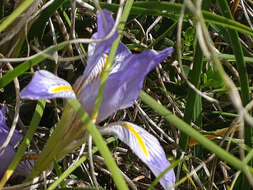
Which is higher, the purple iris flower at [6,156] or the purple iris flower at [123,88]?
the purple iris flower at [123,88]

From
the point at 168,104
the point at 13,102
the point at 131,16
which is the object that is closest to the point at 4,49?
the point at 13,102

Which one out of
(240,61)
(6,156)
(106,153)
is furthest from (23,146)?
(240,61)

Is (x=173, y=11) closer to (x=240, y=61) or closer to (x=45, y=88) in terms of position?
(x=240, y=61)

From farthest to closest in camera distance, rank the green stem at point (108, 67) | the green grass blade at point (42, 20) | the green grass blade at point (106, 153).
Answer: the green grass blade at point (42, 20), the green stem at point (108, 67), the green grass blade at point (106, 153)

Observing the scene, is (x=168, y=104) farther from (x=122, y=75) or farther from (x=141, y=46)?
(x=122, y=75)

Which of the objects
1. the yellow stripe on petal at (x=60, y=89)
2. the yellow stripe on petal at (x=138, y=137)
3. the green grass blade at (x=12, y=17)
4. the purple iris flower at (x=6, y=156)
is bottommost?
the purple iris flower at (x=6, y=156)

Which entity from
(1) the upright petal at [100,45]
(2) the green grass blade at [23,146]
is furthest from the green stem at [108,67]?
(2) the green grass blade at [23,146]

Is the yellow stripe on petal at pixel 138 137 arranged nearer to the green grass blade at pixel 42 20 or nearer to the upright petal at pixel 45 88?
the upright petal at pixel 45 88
